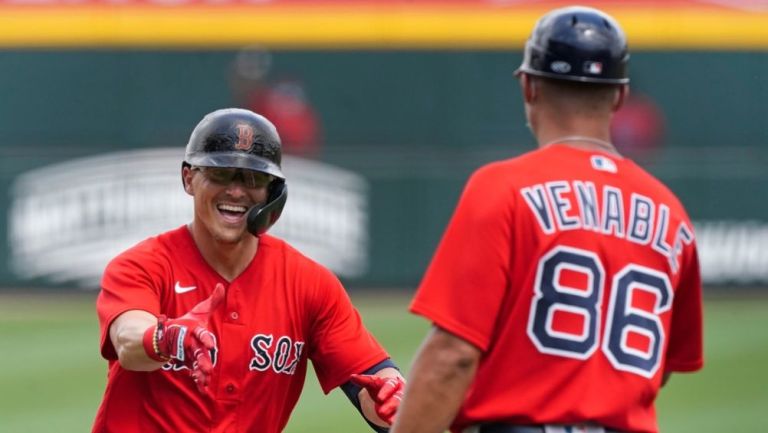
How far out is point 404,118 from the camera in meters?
19.1

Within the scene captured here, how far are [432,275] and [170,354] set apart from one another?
919 millimetres

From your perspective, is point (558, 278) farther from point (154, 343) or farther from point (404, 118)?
point (404, 118)

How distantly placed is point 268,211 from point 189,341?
71 cm

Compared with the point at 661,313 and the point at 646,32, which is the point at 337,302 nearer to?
the point at 661,313

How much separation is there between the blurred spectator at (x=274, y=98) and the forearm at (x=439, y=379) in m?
14.3

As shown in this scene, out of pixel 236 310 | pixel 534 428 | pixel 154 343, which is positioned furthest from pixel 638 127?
pixel 534 428

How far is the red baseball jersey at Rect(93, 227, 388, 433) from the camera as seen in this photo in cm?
475

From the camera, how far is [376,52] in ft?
63.1

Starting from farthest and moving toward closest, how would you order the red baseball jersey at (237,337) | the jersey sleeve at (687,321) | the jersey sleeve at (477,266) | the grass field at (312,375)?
the grass field at (312,375) → the red baseball jersey at (237,337) → the jersey sleeve at (687,321) → the jersey sleeve at (477,266)

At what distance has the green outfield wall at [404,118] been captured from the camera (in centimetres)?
1755

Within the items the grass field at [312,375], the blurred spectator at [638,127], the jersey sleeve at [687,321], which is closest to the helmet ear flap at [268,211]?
the jersey sleeve at [687,321]

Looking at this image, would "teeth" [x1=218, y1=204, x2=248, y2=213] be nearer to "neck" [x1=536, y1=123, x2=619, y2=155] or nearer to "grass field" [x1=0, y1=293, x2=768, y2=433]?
"neck" [x1=536, y1=123, x2=619, y2=155]

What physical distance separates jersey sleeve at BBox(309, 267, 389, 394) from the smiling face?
1.15ft

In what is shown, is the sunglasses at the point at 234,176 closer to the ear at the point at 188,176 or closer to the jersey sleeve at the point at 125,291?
the ear at the point at 188,176
